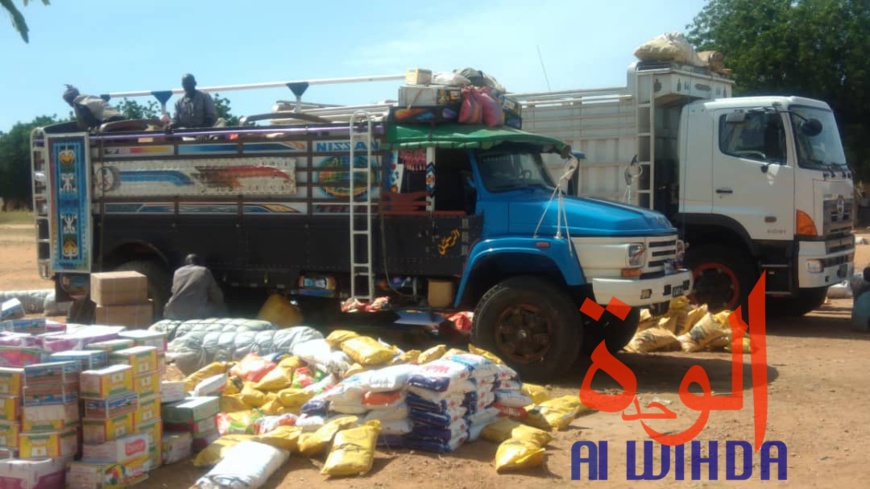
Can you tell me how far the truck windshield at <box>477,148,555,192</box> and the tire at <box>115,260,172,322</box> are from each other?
13.9 ft

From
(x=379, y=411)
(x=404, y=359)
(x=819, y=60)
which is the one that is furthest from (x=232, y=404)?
(x=819, y=60)

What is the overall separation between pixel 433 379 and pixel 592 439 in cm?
130

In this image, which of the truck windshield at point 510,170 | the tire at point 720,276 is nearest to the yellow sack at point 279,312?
the truck windshield at point 510,170

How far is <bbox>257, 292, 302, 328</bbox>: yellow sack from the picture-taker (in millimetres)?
10688

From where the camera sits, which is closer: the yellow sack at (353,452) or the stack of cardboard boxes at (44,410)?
the stack of cardboard boxes at (44,410)

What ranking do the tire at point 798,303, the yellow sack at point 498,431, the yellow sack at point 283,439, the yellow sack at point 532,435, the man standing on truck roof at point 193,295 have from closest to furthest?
1. the yellow sack at point 283,439
2. the yellow sack at point 532,435
3. the yellow sack at point 498,431
4. the man standing on truck roof at point 193,295
5. the tire at point 798,303

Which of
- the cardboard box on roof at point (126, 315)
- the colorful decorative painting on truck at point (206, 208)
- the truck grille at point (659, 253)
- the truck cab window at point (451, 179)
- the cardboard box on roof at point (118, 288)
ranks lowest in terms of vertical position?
the cardboard box on roof at point (126, 315)

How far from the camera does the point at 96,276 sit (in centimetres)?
1003

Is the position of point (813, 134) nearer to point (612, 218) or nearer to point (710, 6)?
point (612, 218)

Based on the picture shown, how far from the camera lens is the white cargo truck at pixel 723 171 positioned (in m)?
11.1

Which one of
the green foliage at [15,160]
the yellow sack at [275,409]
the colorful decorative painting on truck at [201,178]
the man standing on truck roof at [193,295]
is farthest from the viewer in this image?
the green foliage at [15,160]

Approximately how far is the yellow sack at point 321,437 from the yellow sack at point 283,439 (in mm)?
43

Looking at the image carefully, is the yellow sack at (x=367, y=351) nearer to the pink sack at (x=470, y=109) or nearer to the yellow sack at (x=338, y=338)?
the yellow sack at (x=338, y=338)

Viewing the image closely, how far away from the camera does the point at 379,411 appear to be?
6.38 m
